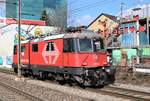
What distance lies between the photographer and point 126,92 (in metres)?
17.7

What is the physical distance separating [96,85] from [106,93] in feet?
9.35

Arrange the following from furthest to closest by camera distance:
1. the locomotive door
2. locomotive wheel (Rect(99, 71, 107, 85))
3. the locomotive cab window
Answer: the locomotive cab window < the locomotive door < locomotive wheel (Rect(99, 71, 107, 85))

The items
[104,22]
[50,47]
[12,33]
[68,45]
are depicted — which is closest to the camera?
[68,45]

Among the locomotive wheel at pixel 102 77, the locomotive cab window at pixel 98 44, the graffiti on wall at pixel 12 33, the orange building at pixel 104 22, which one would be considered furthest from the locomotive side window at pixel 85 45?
the orange building at pixel 104 22

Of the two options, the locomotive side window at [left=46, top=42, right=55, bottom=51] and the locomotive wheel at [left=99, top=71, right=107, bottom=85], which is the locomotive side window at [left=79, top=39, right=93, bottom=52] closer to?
the locomotive wheel at [left=99, top=71, right=107, bottom=85]

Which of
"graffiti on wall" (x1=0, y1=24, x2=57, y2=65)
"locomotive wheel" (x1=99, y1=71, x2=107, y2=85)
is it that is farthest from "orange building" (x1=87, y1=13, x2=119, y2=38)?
"locomotive wheel" (x1=99, y1=71, x2=107, y2=85)

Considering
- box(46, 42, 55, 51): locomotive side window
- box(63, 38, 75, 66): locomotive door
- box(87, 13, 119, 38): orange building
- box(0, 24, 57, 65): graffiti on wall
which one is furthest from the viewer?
box(87, 13, 119, 38): orange building

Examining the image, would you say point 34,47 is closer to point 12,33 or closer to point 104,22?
point 12,33

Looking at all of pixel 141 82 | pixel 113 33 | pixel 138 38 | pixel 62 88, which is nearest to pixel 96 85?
pixel 62 88

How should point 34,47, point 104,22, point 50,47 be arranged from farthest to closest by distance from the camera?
point 104,22 → point 34,47 → point 50,47

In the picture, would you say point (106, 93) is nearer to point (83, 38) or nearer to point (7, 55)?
point (83, 38)

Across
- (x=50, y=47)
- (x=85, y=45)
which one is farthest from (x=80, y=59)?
(x=50, y=47)

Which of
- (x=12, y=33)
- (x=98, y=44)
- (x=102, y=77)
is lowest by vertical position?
(x=102, y=77)

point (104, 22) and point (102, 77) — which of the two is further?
point (104, 22)
